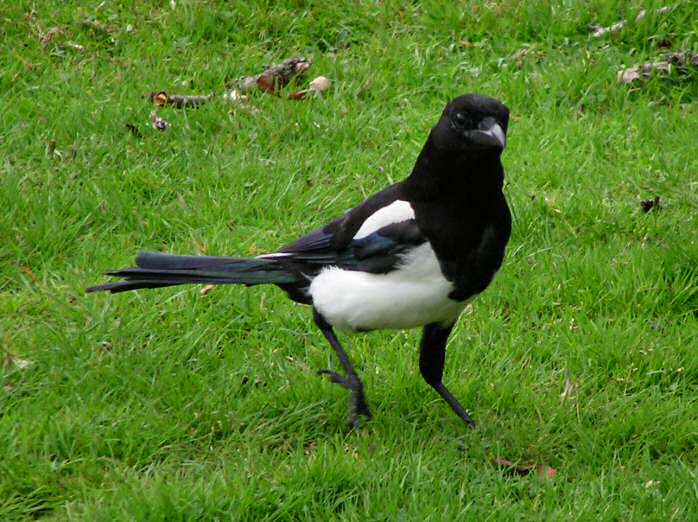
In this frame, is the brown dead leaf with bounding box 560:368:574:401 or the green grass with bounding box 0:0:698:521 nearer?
the green grass with bounding box 0:0:698:521

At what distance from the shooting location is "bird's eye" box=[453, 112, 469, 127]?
140 inches

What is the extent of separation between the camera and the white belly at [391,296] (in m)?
3.66

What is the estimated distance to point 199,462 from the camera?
3.71 metres

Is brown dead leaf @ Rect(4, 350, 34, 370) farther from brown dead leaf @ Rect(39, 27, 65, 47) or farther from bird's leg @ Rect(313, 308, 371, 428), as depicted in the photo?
brown dead leaf @ Rect(39, 27, 65, 47)

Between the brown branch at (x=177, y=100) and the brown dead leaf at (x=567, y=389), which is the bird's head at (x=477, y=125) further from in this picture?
the brown branch at (x=177, y=100)

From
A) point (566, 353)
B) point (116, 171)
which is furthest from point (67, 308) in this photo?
point (566, 353)

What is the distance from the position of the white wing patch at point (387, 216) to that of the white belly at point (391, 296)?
11 centimetres

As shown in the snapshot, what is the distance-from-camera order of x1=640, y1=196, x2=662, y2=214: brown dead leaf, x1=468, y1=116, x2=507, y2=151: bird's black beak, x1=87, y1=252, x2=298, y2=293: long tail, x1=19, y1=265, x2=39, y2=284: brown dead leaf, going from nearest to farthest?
x1=468, y1=116, x2=507, y2=151: bird's black beak → x1=87, y1=252, x2=298, y2=293: long tail → x1=19, y1=265, x2=39, y2=284: brown dead leaf → x1=640, y1=196, x2=662, y2=214: brown dead leaf

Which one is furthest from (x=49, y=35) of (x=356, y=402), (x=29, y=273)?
(x=356, y=402)

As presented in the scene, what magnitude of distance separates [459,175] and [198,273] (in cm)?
88

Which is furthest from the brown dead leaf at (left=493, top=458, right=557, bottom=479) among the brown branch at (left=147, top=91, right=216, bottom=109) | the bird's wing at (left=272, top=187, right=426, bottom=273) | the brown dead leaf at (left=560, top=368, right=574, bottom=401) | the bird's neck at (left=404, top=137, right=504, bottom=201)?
the brown branch at (left=147, top=91, right=216, bottom=109)

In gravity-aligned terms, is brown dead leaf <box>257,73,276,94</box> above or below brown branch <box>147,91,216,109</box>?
below

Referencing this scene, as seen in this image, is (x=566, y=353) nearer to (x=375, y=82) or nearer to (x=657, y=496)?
(x=657, y=496)

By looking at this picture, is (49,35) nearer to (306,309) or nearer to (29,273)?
(29,273)
